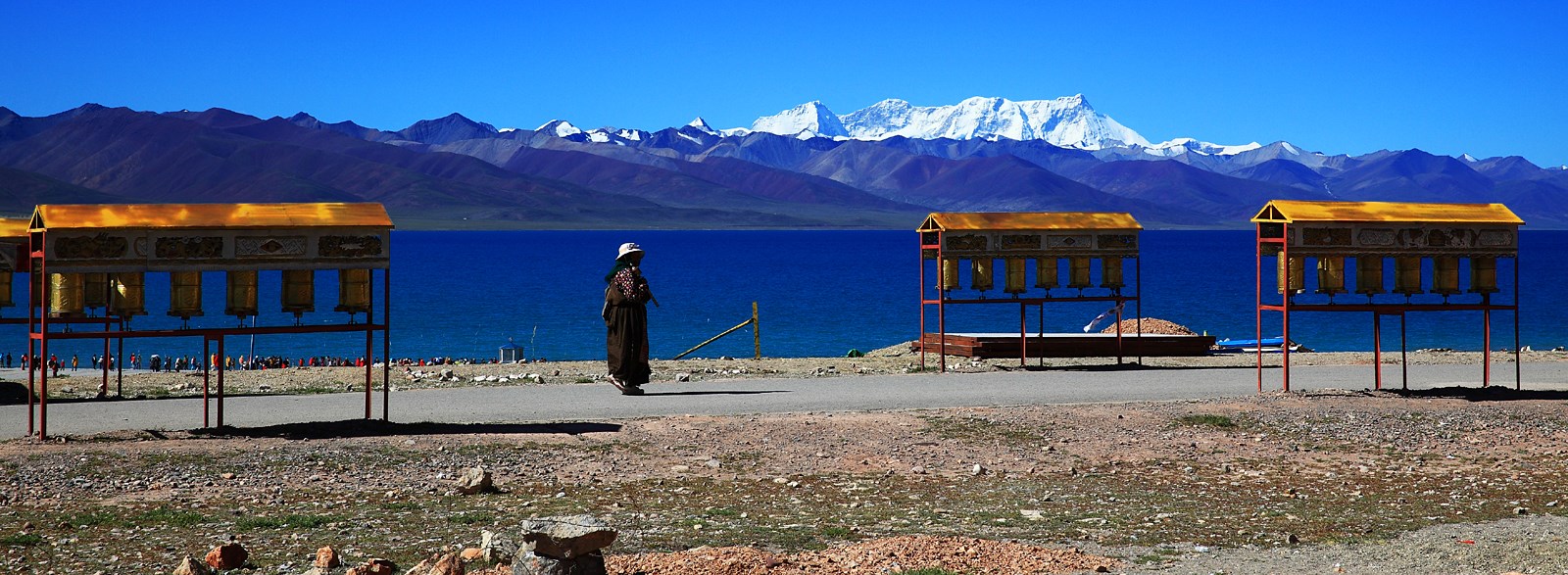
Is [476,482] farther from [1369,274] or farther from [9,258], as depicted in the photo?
[1369,274]

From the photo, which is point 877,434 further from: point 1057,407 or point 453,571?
point 453,571

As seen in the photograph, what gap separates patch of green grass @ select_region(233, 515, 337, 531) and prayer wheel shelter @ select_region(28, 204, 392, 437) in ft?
13.5

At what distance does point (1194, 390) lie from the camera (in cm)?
2170

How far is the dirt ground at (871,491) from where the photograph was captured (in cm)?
1009

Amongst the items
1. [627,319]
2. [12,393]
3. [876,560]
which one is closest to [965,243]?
[627,319]

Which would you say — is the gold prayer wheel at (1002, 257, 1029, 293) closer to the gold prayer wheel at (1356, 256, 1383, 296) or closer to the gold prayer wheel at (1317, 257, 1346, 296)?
the gold prayer wheel at (1317, 257, 1346, 296)

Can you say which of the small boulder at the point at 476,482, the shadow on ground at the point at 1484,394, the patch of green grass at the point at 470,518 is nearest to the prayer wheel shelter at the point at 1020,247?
the shadow on ground at the point at 1484,394

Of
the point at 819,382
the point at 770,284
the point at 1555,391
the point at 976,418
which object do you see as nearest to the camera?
the point at 976,418

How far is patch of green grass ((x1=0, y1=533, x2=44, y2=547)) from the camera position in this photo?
1025cm

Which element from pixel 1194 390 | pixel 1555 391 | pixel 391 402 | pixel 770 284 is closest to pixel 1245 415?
pixel 1194 390

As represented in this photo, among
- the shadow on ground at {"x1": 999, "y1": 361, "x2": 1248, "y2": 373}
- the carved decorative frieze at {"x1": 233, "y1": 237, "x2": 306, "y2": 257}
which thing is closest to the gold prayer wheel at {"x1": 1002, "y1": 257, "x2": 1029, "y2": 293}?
the shadow on ground at {"x1": 999, "y1": 361, "x2": 1248, "y2": 373}

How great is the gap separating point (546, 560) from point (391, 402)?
1190 cm

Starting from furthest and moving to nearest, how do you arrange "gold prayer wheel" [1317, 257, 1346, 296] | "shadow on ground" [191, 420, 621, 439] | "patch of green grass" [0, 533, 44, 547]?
"gold prayer wheel" [1317, 257, 1346, 296] < "shadow on ground" [191, 420, 621, 439] < "patch of green grass" [0, 533, 44, 547]

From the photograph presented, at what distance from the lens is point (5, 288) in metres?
20.2
